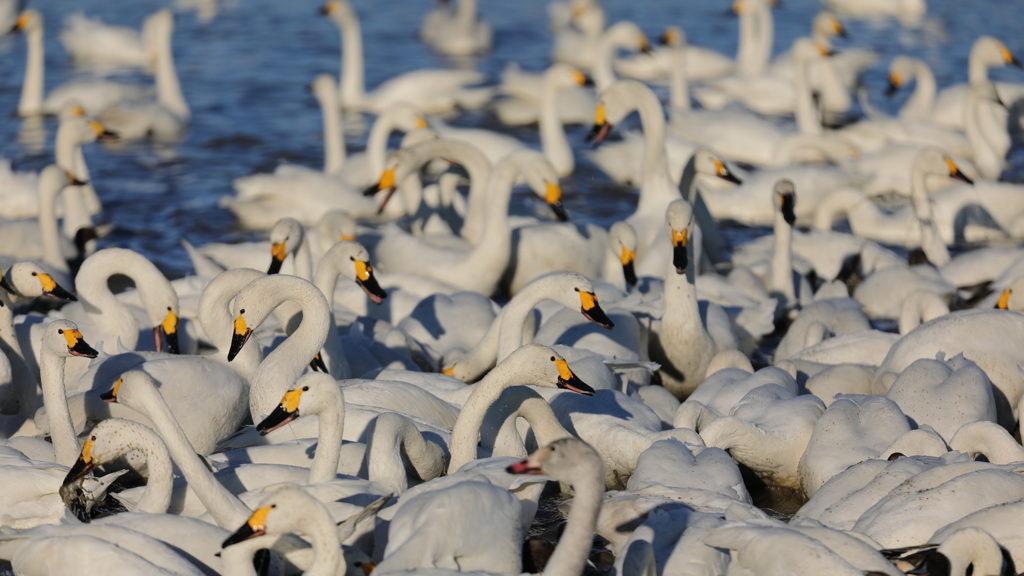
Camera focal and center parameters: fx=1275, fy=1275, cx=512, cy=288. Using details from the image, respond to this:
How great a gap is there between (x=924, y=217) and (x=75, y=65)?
16.8 m

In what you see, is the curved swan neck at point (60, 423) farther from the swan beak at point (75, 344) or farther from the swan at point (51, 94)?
the swan at point (51, 94)

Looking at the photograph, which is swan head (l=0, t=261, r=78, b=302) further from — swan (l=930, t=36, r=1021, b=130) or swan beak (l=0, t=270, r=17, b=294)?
swan (l=930, t=36, r=1021, b=130)

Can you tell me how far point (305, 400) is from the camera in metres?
6.14

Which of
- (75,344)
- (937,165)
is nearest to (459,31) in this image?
(937,165)

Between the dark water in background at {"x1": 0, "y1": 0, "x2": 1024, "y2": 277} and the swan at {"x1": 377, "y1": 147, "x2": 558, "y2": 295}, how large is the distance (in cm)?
257

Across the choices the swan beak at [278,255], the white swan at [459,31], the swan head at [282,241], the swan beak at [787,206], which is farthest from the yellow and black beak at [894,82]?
the swan beak at [278,255]

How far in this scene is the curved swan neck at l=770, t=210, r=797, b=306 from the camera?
1089 cm

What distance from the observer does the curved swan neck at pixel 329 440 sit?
6188 mm

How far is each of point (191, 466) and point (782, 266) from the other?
6.45 m

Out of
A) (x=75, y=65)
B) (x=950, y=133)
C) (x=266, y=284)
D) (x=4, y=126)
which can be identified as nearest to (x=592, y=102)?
(x=950, y=133)

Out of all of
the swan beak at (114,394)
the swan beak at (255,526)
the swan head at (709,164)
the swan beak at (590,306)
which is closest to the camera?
the swan beak at (255,526)

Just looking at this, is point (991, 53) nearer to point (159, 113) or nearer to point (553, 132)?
point (553, 132)

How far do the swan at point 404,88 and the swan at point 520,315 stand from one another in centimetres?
1071

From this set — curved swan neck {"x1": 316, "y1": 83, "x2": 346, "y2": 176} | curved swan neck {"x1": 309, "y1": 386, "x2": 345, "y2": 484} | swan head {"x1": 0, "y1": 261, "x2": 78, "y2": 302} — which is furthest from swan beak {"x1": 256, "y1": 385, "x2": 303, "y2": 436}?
curved swan neck {"x1": 316, "y1": 83, "x2": 346, "y2": 176}
